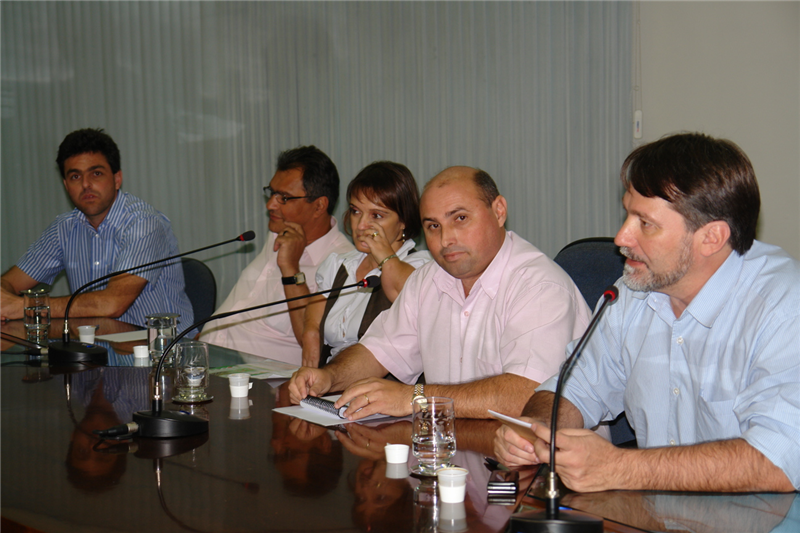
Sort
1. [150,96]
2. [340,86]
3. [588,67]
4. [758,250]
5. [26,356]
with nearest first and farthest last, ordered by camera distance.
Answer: [758,250], [26,356], [588,67], [340,86], [150,96]

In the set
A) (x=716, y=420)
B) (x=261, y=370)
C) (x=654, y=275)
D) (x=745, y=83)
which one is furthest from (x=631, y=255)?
(x=745, y=83)

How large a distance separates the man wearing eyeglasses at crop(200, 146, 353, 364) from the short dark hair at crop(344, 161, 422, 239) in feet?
1.65

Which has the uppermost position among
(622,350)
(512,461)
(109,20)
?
(109,20)

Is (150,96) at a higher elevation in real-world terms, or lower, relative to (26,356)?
higher

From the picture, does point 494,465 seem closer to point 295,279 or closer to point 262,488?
point 262,488

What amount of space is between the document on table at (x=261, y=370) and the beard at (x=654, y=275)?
1.07 meters

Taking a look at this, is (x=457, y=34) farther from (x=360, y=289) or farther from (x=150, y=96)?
(x=150, y=96)

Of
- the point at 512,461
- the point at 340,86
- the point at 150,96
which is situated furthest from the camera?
the point at 150,96

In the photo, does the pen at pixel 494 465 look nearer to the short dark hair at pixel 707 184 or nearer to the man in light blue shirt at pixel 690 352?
the man in light blue shirt at pixel 690 352

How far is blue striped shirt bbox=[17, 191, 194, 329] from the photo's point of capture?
355 cm

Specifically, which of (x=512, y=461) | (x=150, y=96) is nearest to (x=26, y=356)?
(x=512, y=461)

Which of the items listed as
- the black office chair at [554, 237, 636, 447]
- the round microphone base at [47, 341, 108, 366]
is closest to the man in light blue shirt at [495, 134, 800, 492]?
the black office chair at [554, 237, 636, 447]

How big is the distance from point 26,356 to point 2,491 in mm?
1420

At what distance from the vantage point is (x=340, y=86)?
4336 millimetres
